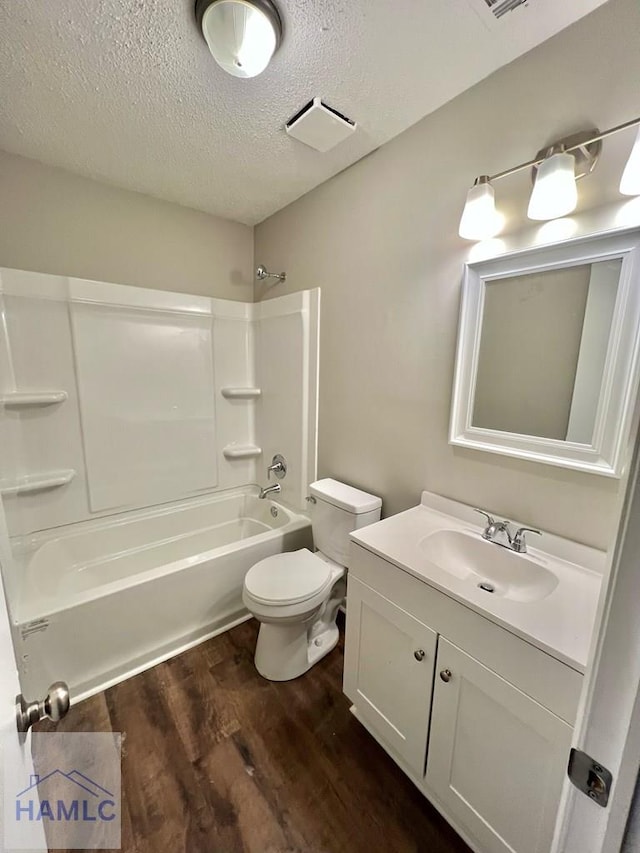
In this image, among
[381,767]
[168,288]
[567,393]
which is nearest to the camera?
[567,393]

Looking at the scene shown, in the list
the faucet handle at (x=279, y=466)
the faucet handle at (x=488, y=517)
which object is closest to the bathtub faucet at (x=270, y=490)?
the faucet handle at (x=279, y=466)

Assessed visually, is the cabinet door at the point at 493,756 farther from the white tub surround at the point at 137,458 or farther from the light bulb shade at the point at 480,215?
the light bulb shade at the point at 480,215

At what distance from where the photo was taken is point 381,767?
127 centimetres

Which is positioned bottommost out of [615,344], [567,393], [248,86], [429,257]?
[567,393]

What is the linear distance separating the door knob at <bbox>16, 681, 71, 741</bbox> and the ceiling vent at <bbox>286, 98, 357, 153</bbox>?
6.23ft

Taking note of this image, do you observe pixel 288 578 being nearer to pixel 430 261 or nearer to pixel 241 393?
pixel 241 393

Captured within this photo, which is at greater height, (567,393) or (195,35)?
(195,35)

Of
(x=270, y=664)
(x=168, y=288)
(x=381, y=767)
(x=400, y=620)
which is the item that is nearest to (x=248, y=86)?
(x=168, y=288)

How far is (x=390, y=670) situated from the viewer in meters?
1.21

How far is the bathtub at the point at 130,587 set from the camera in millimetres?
1469

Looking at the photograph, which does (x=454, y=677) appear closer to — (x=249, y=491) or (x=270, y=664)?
(x=270, y=664)

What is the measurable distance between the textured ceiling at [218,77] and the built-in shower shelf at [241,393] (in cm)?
130

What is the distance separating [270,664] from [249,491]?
1298 millimetres

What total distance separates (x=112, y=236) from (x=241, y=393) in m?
1.21
